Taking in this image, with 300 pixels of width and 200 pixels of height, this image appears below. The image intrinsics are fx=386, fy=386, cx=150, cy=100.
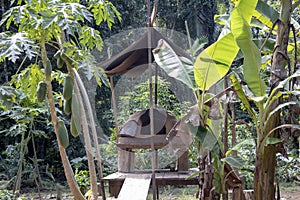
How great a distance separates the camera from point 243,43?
172 cm

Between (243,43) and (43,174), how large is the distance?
5.32 metres

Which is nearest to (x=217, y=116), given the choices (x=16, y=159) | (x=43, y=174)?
(x=16, y=159)

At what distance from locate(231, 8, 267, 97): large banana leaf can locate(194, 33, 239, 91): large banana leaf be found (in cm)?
15

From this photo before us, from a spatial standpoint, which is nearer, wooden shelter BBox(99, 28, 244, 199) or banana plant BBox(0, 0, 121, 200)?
banana plant BBox(0, 0, 121, 200)

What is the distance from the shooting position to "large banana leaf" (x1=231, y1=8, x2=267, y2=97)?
172cm

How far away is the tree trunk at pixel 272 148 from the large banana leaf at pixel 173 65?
1.46ft

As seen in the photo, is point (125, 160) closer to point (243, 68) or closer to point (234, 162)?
point (234, 162)

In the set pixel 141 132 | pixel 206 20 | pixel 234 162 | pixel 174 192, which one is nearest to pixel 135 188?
pixel 141 132

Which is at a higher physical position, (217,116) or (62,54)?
(62,54)

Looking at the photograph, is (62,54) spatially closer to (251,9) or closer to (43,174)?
(251,9)

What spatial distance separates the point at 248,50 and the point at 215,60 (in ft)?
0.70

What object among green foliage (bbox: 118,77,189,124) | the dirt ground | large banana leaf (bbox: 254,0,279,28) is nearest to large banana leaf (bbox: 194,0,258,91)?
large banana leaf (bbox: 254,0,279,28)

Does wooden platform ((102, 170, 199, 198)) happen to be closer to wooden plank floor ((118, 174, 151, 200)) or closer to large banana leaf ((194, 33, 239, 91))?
wooden plank floor ((118, 174, 151, 200))

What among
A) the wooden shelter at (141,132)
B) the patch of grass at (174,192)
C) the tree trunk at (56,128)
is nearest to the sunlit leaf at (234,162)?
the wooden shelter at (141,132)
